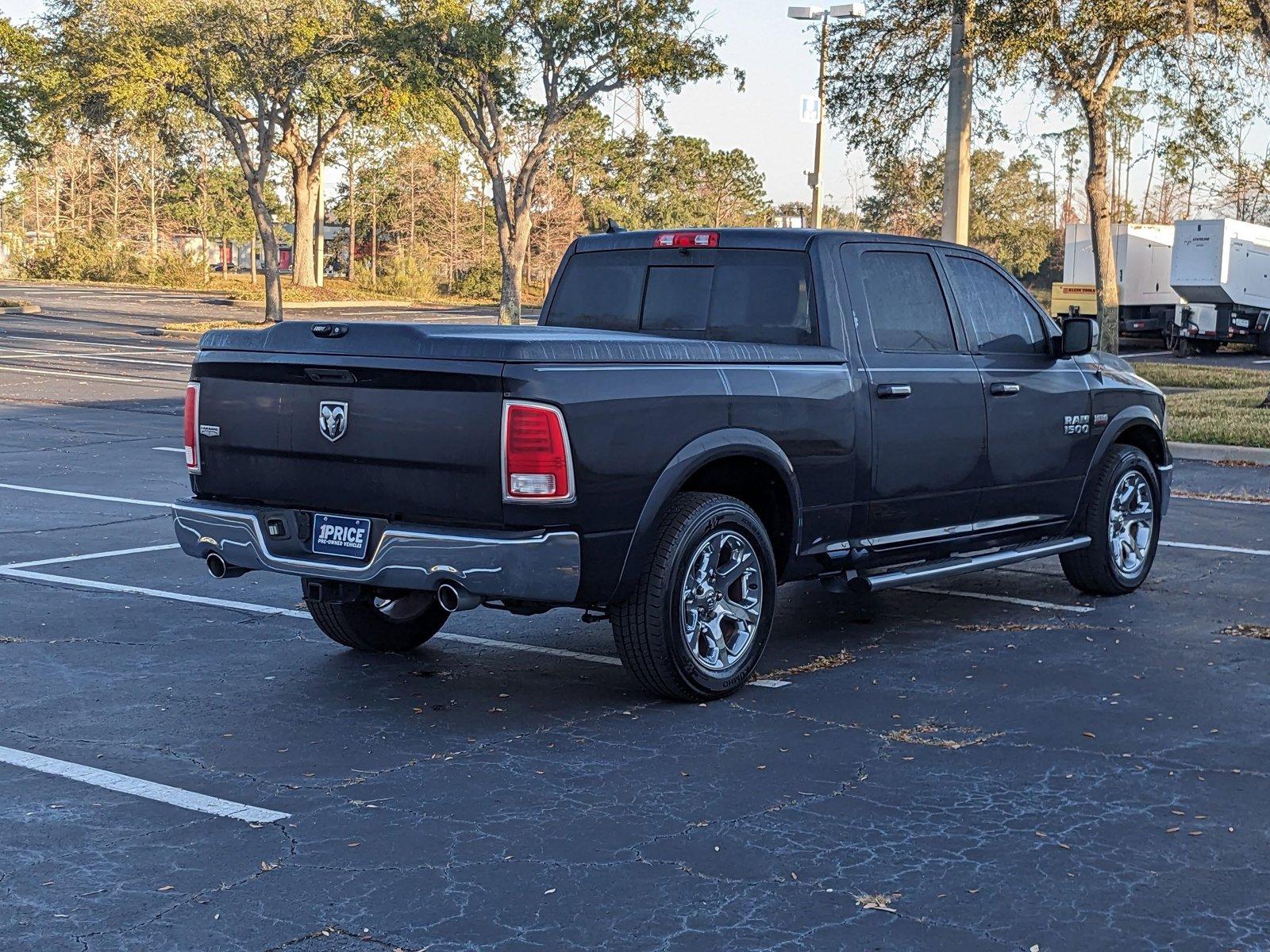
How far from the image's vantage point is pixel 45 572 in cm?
921

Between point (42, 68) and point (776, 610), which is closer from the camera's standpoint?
point (776, 610)

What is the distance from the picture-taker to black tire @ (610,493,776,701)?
6.21m

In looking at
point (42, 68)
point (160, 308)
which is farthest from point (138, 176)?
point (42, 68)

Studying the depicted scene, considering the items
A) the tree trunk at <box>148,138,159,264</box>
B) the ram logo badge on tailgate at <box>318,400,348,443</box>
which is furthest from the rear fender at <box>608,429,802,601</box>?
the tree trunk at <box>148,138,159,264</box>

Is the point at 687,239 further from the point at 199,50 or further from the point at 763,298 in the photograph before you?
the point at 199,50

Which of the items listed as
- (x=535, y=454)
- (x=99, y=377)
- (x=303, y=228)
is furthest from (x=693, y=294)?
(x=303, y=228)

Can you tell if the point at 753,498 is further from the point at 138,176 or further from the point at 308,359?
the point at 138,176

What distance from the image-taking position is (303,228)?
2414 inches

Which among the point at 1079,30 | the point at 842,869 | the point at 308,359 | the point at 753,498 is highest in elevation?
the point at 1079,30

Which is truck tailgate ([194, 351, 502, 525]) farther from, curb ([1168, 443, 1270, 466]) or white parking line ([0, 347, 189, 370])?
white parking line ([0, 347, 189, 370])

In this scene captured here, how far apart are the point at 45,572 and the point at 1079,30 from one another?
21.2 meters

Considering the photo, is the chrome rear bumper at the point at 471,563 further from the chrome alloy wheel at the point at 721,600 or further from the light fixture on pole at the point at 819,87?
the light fixture on pole at the point at 819,87

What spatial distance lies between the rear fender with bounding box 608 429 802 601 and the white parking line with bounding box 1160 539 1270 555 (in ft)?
17.2

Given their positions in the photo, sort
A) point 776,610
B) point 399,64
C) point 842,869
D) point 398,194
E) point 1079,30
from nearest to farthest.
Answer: point 842,869 < point 776,610 < point 1079,30 < point 399,64 < point 398,194
